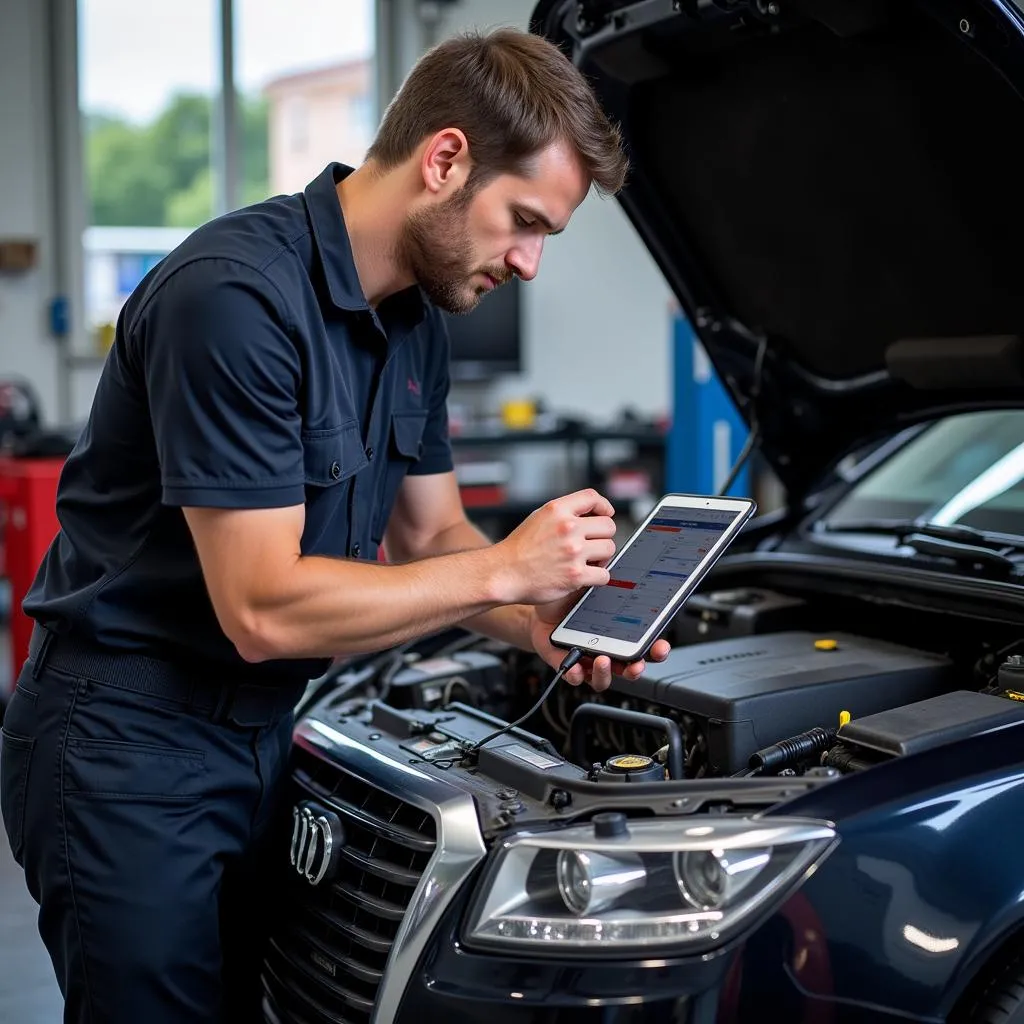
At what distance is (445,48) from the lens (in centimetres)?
159

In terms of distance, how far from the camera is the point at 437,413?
195cm

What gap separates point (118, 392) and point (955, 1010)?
1.14 meters

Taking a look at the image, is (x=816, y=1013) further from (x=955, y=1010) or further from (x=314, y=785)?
(x=314, y=785)

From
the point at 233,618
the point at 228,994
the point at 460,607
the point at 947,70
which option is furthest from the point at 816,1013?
the point at 947,70

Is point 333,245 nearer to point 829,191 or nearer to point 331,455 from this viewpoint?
point 331,455

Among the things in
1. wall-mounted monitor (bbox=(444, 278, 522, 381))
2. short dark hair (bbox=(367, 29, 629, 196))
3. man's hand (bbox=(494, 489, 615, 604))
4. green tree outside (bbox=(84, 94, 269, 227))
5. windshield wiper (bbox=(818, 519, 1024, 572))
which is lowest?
windshield wiper (bbox=(818, 519, 1024, 572))

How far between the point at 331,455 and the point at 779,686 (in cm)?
65

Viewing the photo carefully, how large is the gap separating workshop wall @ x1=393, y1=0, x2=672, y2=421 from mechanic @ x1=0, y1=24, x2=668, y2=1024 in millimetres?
6214

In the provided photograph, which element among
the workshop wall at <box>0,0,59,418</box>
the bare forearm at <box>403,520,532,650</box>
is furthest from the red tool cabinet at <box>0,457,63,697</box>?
the workshop wall at <box>0,0,59,418</box>

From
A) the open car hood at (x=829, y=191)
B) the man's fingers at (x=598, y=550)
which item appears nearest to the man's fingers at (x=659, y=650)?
the man's fingers at (x=598, y=550)

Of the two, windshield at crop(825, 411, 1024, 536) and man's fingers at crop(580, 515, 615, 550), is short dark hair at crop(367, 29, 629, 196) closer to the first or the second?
man's fingers at crop(580, 515, 615, 550)

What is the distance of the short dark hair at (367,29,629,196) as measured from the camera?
1496 millimetres

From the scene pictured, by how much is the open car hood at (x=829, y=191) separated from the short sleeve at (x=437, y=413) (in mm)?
489

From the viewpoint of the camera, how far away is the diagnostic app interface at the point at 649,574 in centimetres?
157
